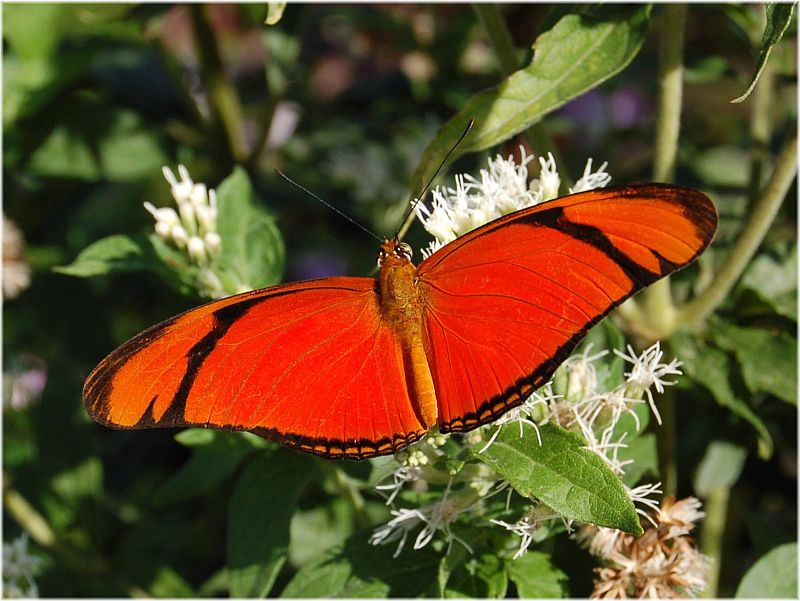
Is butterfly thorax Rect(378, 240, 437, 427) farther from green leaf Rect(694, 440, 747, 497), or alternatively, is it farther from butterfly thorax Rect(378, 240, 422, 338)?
green leaf Rect(694, 440, 747, 497)

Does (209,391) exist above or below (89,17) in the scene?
below

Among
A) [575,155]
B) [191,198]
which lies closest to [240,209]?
[191,198]

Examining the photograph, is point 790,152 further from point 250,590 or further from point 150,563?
point 150,563

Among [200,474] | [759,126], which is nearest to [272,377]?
[200,474]

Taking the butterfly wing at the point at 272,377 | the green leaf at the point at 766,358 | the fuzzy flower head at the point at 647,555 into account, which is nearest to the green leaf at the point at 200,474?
the butterfly wing at the point at 272,377

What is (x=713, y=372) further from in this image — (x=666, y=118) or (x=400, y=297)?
(x=400, y=297)

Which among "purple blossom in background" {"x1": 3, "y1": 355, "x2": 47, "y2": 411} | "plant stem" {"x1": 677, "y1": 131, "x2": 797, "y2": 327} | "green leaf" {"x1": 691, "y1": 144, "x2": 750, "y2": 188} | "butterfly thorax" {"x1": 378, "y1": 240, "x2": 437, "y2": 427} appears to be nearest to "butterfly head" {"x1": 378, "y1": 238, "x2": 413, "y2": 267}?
"butterfly thorax" {"x1": 378, "y1": 240, "x2": 437, "y2": 427}

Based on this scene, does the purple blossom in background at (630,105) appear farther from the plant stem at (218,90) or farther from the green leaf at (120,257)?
the green leaf at (120,257)
